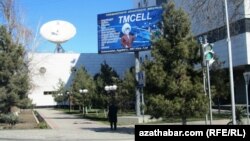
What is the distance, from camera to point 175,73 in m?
22.3

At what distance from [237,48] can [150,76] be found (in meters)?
34.0

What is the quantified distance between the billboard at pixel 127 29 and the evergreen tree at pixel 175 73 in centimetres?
1329

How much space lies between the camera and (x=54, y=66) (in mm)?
95562

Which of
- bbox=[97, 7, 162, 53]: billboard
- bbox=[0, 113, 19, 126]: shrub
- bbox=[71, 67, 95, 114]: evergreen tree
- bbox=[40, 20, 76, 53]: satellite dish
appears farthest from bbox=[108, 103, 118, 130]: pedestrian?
bbox=[40, 20, 76, 53]: satellite dish

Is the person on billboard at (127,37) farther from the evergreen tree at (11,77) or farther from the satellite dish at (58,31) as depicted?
the satellite dish at (58,31)

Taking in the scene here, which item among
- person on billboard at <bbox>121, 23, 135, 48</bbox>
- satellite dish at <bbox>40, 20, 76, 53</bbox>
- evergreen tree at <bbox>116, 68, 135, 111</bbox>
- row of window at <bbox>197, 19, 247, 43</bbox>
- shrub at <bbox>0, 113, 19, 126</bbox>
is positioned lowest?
shrub at <bbox>0, 113, 19, 126</bbox>

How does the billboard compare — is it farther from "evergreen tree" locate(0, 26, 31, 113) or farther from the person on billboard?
"evergreen tree" locate(0, 26, 31, 113)

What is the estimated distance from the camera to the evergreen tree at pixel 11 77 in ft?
111

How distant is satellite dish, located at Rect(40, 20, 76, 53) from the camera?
93.9 metres

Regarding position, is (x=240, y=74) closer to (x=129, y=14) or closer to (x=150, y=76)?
(x=129, y=14)

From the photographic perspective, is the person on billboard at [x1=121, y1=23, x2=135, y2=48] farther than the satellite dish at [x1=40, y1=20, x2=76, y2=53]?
No

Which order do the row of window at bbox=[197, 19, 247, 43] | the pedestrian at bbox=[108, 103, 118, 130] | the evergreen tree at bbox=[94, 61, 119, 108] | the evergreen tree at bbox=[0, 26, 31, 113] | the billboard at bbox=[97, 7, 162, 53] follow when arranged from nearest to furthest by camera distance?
the pedestrian at bbox=[108, 103, 118, 130] → the evergreen tree at bbox=[0, 26, 31, 113] → the billboard at bbox=[97, 7, 162, 53] → the evergreen tree at bbox=[94, 61, 119, 108] → the row of window at bbox=[197, 19, 247, 43]

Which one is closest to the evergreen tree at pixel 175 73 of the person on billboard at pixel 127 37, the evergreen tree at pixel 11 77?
the evergreen tree at pixel 11 77

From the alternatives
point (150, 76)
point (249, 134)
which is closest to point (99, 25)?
point (150, 76)
